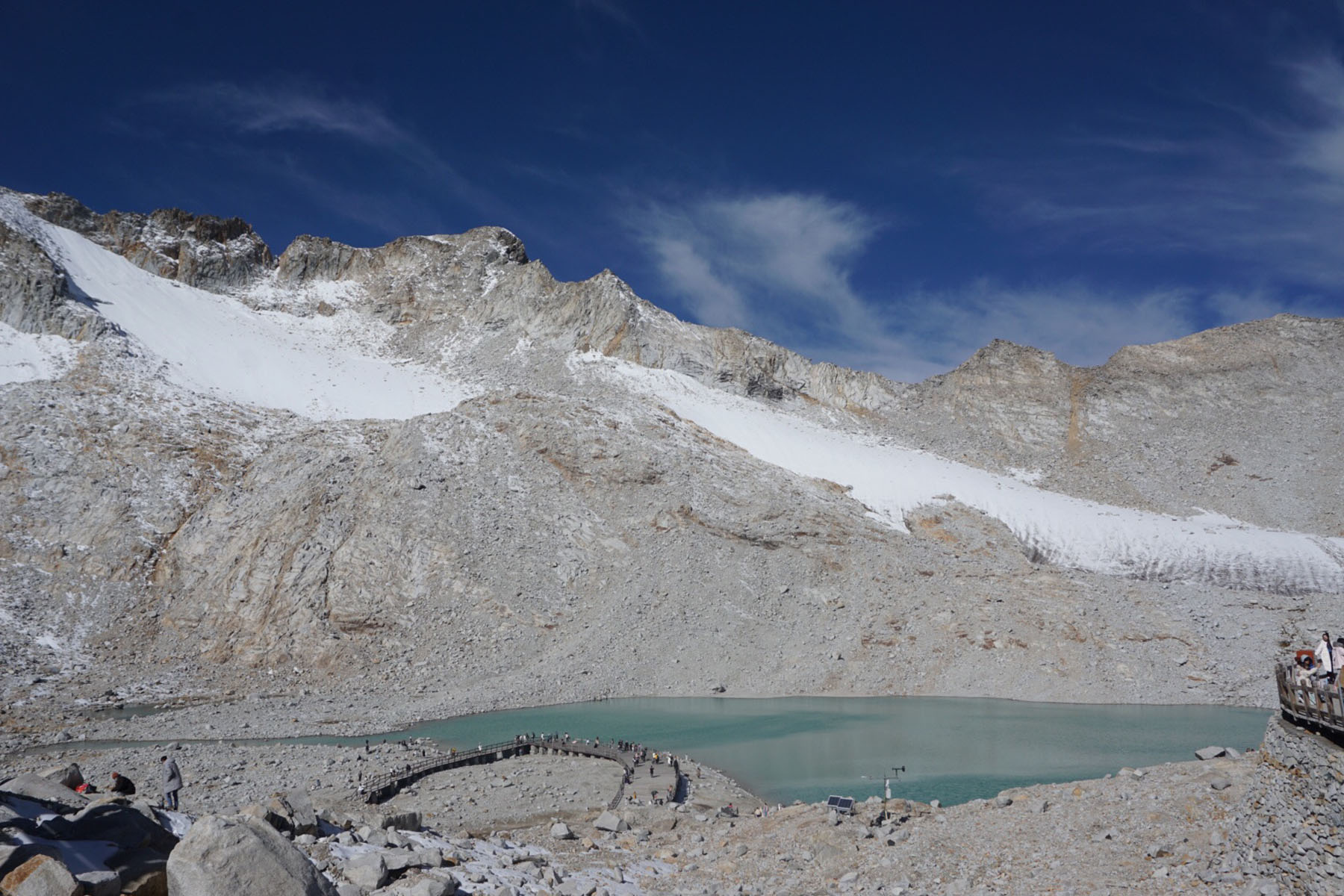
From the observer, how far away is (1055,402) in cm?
7488

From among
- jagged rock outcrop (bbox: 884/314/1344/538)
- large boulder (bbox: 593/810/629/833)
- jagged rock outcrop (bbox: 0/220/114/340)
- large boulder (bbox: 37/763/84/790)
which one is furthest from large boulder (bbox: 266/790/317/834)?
jagged rock outcrop (bbox: 884/314/1344/538)

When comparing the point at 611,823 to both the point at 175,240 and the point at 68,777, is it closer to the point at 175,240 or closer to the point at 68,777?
the point at 68,777

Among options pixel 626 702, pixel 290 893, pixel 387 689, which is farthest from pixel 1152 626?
pixel 290 893

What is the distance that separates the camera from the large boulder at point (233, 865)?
23.4 feet

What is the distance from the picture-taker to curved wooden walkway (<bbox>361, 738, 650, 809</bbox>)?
22359mm

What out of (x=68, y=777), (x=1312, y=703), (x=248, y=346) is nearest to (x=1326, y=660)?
(x=1312, y=703)

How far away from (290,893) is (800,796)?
18.0 meters

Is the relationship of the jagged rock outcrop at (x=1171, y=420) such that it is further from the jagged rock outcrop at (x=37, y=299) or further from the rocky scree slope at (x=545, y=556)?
the jagged rock outcrop at (x=37, y=299)

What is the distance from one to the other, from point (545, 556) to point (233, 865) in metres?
39.1

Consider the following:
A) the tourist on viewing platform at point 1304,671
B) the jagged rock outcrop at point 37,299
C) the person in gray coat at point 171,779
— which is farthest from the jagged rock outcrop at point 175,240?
the tourist on viewing platform at point 1304,671

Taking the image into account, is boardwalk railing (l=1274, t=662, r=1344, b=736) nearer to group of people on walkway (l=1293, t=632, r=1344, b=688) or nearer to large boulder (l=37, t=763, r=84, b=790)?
group of people on walkway (l=1293, t=632, r=1344, b=688)

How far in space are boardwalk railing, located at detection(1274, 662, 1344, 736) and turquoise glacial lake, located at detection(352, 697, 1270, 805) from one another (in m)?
12.0

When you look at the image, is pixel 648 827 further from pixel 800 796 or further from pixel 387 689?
pixel 387 689

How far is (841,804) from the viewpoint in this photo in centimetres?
1712
